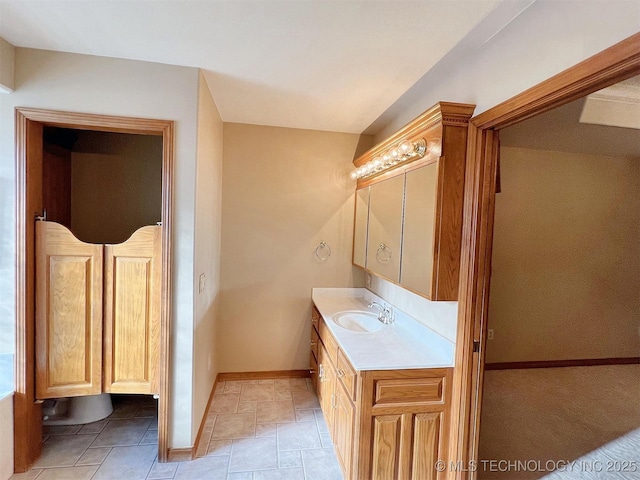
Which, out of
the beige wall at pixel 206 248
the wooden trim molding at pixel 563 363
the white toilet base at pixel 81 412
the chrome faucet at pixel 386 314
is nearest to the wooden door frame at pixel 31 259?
the beige wall at pixel 206 248

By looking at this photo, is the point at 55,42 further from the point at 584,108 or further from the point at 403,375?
the point at 584,108

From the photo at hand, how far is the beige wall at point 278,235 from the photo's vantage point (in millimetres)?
2953

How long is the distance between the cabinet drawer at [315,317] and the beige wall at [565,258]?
209 centimetres

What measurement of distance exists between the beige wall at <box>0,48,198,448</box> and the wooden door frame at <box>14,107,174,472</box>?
0.12ft

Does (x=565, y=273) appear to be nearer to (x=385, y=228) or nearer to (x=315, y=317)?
(x=385, y=228)

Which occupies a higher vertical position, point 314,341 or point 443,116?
point 443,116

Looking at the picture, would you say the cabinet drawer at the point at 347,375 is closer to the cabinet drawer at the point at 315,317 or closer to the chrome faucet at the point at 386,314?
the chrome faucet at the point at 386,314

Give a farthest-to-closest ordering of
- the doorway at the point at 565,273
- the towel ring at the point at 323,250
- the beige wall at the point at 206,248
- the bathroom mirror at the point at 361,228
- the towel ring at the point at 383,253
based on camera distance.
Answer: the doorway at the point at 565,273
the towel ring at the point at 323,250
the bathroom mirror at the point at 361,228
the towel ring at the point at 383,253
the beige wall at the point at 206,248

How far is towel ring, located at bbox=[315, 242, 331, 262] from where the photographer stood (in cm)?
308

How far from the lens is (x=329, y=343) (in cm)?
226

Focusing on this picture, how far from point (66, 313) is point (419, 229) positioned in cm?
225

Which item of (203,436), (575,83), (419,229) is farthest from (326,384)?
(575,83)

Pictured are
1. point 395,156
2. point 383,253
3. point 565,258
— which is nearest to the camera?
point 395,156

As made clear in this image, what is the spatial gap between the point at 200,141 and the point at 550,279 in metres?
4.03
